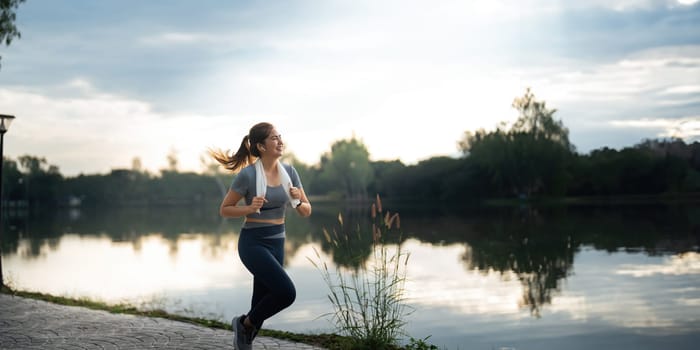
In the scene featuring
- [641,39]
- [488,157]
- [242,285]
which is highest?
[641,39]

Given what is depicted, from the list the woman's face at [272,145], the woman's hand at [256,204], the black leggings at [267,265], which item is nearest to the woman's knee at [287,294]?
the black leggings at [267,265]

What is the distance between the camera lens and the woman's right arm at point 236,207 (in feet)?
13.7

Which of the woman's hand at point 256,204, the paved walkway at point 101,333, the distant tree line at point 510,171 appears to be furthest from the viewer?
the distant tree line at point 510,171

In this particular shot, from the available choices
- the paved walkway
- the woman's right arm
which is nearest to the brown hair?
the woman's right arm

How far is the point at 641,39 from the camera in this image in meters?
30.8

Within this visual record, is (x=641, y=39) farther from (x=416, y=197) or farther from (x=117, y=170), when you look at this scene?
(x=117, y=170)

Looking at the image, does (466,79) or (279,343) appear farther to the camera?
(466,79)

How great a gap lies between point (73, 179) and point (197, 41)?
104324 mm

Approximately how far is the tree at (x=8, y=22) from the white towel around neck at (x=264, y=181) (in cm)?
1070

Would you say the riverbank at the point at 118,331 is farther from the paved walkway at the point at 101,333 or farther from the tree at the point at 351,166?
the tree at the point at 351,166

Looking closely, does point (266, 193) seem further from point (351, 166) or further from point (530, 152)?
point (351, 166)

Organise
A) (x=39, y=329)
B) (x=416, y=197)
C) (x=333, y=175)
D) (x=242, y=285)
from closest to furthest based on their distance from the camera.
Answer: (x=39, y=329) → (x=242, y=285) → (x=416, y=197) → (x=333, y=175)

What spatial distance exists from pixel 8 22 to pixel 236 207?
430 inches

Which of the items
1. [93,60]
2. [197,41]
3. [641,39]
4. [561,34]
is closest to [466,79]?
[561,34]
